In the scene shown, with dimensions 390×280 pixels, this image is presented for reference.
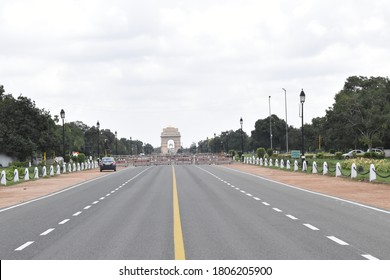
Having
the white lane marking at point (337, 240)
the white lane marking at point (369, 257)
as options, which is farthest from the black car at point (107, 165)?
the white lane marking at point (369, 257)

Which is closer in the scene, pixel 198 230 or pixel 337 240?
pixel 337 240

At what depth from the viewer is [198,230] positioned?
12359 mm

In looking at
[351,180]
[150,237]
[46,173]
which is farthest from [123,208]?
[46,173]

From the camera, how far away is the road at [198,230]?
9401 mm

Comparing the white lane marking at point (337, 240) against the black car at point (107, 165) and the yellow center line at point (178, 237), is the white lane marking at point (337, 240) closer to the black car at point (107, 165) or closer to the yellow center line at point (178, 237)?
the yellow center line at point (178, 237)

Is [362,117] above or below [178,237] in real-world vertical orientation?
above

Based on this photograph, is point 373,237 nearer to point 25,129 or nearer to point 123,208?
point 123,208

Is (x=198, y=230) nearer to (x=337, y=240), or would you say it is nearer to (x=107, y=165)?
(x=337, y=240)

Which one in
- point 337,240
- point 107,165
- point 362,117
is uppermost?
point 362,117

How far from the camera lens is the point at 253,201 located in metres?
20.6

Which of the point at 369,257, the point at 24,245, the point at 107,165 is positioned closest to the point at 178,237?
the point at 24,245

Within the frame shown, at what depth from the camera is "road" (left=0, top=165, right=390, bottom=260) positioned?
940 centimetres
